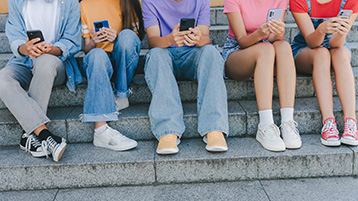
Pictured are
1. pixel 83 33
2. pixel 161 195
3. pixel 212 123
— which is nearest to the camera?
pixel 161 195

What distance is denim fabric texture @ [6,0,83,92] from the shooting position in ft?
8.77

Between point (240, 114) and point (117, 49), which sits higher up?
point (117, 49)

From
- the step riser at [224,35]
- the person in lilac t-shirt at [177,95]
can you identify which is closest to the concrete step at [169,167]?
the person in lilac t-shirt at [177,95]

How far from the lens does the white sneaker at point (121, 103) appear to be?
9.23ft

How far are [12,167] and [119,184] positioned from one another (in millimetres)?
770

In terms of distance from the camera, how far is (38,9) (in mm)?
2785

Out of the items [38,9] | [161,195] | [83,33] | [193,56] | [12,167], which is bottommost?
[161,195]

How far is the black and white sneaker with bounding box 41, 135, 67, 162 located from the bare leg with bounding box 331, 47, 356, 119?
2.21 meters

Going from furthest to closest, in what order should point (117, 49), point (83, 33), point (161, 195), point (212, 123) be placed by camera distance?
point (83, 33), point (117, 49), point (212, 123), point (161, 195)

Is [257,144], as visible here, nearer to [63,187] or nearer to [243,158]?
[243,158]

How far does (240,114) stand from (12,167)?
1778mm

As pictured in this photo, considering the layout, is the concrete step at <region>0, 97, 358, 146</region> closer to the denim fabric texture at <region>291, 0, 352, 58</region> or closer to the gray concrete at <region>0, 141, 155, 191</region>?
the gray concrete at <region>0, 141, 155, 191</region>

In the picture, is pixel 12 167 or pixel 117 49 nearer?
pixel 12 167

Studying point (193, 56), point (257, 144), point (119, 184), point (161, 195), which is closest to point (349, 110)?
point (257, 144)
